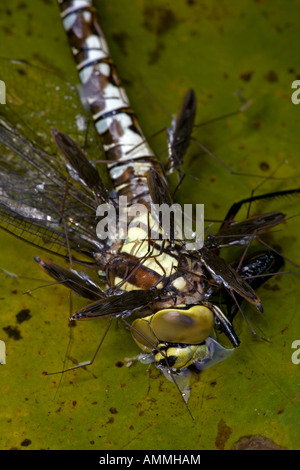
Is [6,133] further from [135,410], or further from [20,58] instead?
[135,410]

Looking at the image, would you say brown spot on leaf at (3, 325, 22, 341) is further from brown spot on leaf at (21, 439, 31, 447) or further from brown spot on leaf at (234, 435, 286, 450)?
brown spot on leaf at (234, 435, 286, 450)

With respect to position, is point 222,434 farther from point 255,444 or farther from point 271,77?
point 271,77

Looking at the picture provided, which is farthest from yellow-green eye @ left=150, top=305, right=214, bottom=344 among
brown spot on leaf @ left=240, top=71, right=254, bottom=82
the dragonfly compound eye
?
brown spot on leaf @ left=240, top=71, right=254, bottom=82

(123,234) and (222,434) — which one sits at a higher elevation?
(123,234)

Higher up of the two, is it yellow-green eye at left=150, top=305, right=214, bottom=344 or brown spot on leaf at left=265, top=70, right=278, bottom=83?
brown spot on leaf at left=265, top=70, right=278, bottom=83

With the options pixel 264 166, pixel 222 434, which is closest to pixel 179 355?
pixel 222 434

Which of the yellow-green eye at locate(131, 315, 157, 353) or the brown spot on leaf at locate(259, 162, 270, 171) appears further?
the brown spot on leaf at locate(259, 162, 270, 171)
